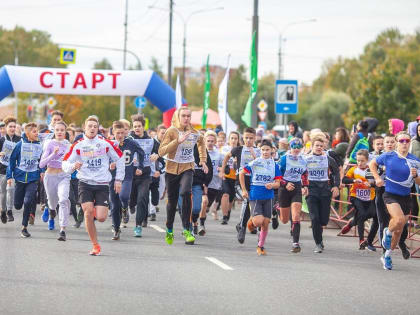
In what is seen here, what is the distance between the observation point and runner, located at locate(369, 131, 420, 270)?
11516 mm

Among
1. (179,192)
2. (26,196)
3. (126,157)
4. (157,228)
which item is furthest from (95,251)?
(157,228)

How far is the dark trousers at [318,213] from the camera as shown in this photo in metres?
13.3

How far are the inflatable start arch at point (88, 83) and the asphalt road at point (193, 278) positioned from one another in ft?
39.2

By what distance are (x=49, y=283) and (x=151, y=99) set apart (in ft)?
59.8

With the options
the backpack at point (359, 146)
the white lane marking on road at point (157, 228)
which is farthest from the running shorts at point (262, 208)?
the backpack at point (359, 146)

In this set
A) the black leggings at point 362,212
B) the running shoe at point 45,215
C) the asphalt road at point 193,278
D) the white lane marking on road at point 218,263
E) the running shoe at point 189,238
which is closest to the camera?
the asphalt road at point 193,278

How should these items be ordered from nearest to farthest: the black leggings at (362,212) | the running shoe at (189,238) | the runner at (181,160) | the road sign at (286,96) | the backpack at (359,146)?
the runner at (181,160)
the running shoe at (189,238)
the black leggings at (362,212)
the backpack at (359,146)
the road sign at (286,96)

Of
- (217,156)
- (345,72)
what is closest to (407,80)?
(345,72)

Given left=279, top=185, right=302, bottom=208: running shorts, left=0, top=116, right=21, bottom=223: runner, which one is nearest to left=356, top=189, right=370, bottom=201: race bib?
left=279, top=185, right=302, bottom=208: running shorts

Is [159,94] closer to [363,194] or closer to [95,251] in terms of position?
[363,194]

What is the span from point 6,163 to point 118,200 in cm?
323

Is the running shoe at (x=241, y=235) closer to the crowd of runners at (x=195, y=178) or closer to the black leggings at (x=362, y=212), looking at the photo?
the crowd of runners at (x=195, y=178)

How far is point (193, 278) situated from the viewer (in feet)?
33.2

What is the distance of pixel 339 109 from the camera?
99.0 meters
